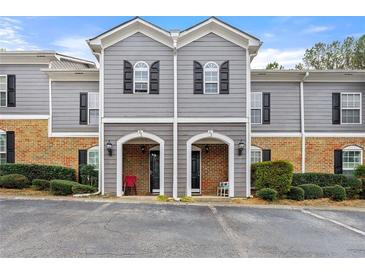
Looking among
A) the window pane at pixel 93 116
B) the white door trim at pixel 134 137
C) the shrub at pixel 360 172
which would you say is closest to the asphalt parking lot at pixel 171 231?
the white door trim at pixel 134 137

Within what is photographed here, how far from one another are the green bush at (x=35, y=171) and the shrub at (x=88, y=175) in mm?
757

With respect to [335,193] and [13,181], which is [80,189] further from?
[335,193]

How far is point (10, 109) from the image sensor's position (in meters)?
15.3

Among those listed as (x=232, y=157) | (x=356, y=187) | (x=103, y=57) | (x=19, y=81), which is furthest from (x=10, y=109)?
(x=356, y=187)

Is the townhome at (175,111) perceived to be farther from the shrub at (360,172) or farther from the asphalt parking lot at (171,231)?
the asphalt parking lot at (171,231)

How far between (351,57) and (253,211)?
18.9m

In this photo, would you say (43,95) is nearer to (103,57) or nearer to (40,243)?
(103,57)

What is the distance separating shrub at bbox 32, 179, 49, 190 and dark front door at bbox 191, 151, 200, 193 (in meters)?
6.41

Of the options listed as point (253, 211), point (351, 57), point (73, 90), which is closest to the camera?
point (253, 211)

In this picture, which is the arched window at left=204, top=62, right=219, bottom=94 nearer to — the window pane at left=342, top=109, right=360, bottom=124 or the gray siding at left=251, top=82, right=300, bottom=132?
the gray siding at left=251, top=82, right=300, bottom=132

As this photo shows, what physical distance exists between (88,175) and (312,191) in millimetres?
9752

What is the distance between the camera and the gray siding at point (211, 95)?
527 inches

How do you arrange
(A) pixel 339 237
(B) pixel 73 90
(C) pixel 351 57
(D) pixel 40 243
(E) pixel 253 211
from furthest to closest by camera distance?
(C) pixel 351 57
(B) pixel 73 90
(E) pixel 253 211
(A) pixel 339 237
(D) pixel 40 243

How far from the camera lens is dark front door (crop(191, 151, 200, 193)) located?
14883 mm
